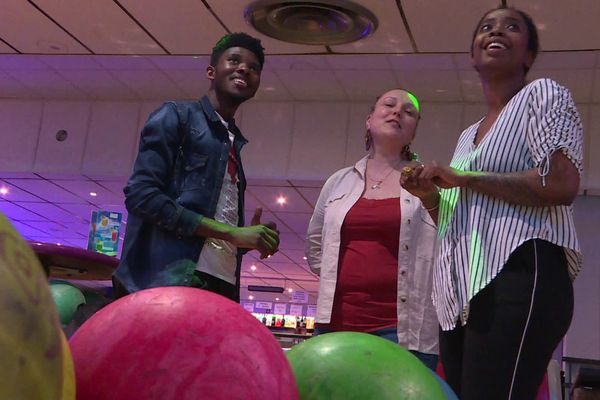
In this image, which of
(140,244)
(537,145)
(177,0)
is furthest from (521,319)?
(177,0)

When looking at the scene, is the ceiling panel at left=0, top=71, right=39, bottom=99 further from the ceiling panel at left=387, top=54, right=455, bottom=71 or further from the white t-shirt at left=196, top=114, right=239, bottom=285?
the white t-shirt at left=196, top=114, right=239, bottom=285

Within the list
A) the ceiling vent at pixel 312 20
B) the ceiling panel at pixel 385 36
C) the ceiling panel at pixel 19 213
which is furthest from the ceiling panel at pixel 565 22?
the ceiling panel at pixel 19 213

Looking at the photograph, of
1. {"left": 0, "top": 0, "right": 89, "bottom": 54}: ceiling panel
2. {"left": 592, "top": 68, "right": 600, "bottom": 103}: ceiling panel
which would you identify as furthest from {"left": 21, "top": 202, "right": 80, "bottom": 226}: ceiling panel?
{"left": 592, "top": 68, "right": 600, "bottom": 103}: ceiling panel

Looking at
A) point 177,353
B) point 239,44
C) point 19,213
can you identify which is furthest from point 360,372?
point 19,213

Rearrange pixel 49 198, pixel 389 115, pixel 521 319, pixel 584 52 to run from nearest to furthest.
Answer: pixel 521 319 < pixel 389 115 < pixel 584 52 < pixel 49 198

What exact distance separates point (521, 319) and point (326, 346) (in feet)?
1.42

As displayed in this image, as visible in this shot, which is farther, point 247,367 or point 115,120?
point 115,120

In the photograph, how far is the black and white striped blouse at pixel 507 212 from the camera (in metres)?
1.32

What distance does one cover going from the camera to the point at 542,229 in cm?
131

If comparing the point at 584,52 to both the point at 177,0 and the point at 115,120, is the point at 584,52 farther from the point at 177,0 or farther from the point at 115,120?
the point at 115,120

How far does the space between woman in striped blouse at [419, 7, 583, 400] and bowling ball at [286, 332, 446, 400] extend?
1.04ft

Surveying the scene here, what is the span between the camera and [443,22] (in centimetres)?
469

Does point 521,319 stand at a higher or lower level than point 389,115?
lower

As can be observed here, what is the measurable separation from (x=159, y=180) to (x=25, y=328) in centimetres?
121
